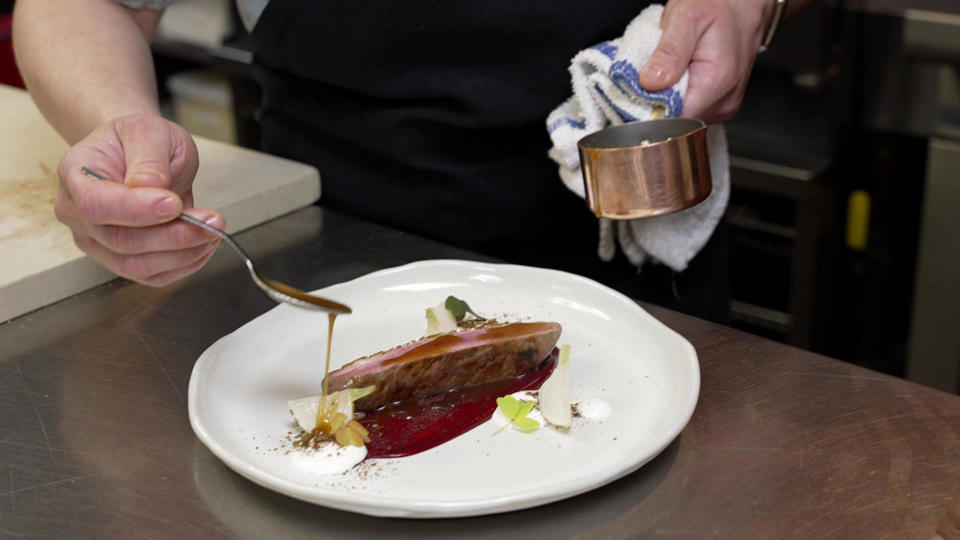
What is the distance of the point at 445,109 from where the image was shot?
4.44 ft

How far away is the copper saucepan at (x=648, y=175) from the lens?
106 cm

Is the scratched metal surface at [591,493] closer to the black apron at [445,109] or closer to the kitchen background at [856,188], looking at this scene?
the black apron at [445,109]

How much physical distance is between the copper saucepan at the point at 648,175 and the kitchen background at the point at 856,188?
41.6 inches

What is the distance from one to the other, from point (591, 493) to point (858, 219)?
1.58 meters

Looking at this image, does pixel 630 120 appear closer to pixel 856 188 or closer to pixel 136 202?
pixel 136 202

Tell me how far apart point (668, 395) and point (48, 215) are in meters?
0.90

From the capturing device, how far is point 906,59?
2.05m

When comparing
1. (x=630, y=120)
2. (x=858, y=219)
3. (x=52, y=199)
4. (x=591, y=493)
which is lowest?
(x=858, y=219)

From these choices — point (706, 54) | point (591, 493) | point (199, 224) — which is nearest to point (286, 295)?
point (199, 224)

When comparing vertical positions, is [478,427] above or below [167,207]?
below

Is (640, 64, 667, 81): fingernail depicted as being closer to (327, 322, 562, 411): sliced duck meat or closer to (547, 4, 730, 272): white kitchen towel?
(547, 4, 730, 272): white kitchen towel

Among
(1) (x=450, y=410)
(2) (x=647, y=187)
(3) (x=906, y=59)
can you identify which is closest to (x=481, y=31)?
(2) (x=647, y=187)

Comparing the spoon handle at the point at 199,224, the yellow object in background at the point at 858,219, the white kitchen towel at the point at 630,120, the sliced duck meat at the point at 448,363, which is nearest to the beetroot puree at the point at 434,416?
the sliced duck meat at the point at 448,363

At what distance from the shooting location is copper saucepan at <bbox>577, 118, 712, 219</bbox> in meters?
1.06
